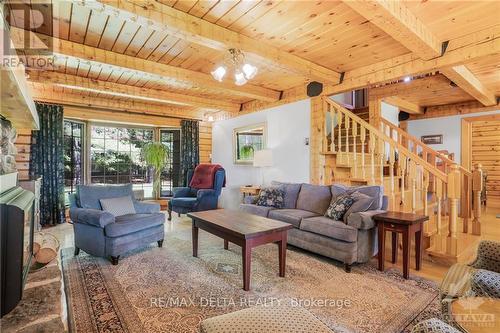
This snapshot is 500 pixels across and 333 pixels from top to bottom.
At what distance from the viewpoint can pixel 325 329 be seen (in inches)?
46.7

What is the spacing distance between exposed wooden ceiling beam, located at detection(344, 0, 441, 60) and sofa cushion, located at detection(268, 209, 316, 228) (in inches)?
85.3

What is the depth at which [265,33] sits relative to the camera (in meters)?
2.71

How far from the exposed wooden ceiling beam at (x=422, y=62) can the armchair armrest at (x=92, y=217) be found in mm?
3477

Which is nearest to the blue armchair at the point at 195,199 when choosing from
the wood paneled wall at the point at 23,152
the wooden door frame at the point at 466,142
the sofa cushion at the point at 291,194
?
the sofa cushion at the point at 291,194

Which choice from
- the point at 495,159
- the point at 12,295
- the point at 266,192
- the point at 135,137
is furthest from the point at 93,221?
the point at 495,159

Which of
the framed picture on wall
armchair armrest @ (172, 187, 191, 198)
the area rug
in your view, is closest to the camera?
the area rug

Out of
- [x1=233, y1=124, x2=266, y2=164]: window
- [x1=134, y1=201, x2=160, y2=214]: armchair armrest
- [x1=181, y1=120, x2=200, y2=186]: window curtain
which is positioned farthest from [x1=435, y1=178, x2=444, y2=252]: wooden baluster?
[x1=181, y1=120, x2=200, y2=186]: window curtain

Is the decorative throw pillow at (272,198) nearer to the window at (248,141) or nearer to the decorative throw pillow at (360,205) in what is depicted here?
the decorative throw pillow at (360,205)

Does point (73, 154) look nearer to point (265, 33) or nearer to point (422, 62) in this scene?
point (265, 33)

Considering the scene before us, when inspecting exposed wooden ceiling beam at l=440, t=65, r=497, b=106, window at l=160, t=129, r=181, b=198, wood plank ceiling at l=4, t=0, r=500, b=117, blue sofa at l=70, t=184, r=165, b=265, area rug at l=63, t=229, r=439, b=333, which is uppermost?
wood plank ceiling at l=4, t=0, r=500, b=117

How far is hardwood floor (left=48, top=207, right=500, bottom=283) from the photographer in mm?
2733

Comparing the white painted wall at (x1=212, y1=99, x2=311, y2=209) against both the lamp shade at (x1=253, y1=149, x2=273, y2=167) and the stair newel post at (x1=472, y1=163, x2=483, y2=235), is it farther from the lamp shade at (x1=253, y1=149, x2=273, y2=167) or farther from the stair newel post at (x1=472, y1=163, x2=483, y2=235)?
the stair newel post at (x1=472, y1=163, x2=483, y2=235)

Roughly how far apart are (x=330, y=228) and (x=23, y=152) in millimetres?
5017

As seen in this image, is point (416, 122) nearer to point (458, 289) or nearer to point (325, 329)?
point (458, 289)
